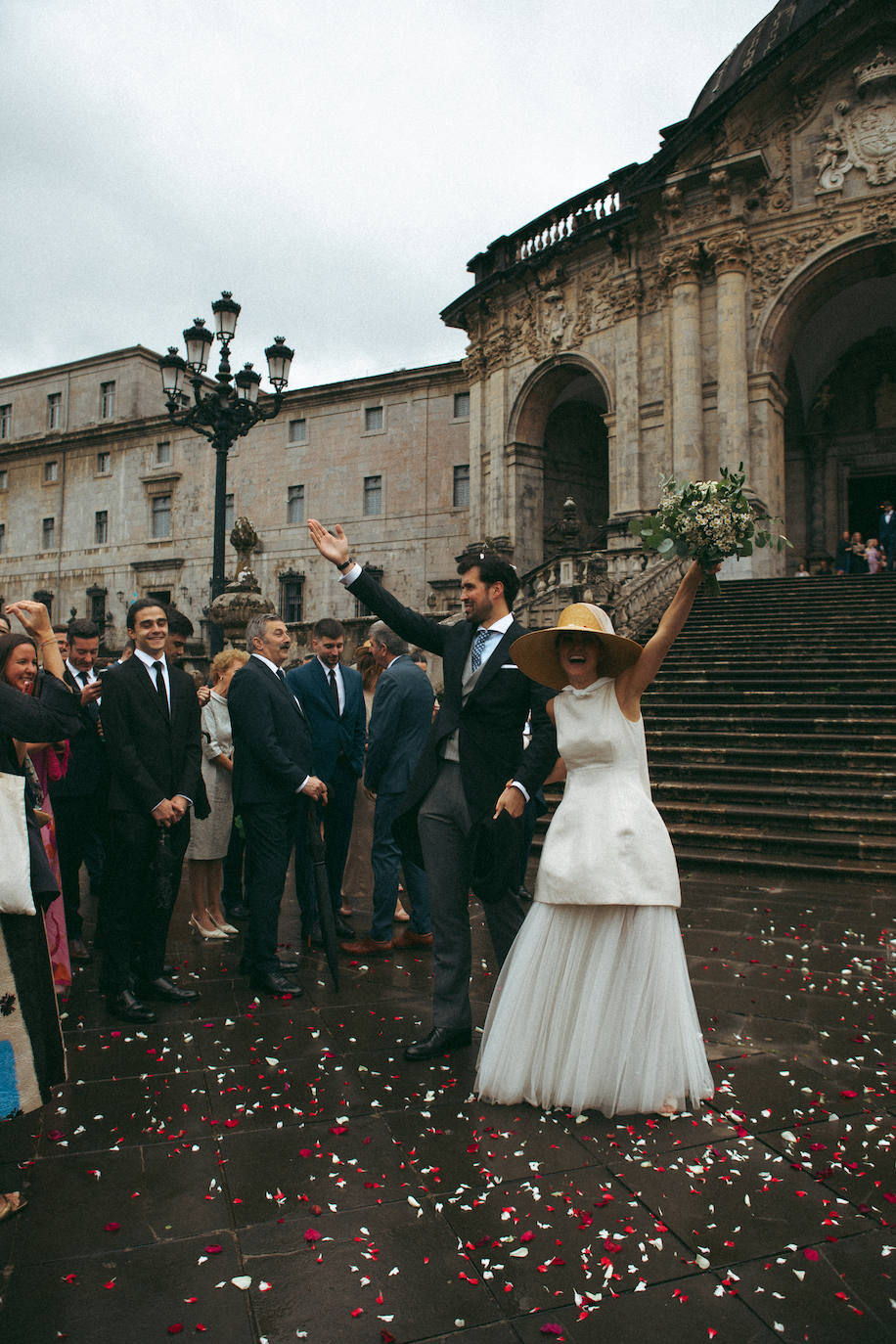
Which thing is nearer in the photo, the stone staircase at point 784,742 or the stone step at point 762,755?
the stone staircase at point 784,742

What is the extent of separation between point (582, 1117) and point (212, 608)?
33.4 ft

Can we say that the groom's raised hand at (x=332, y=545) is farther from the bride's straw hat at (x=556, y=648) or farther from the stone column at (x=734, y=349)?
the stone column at (x=734, y=349)

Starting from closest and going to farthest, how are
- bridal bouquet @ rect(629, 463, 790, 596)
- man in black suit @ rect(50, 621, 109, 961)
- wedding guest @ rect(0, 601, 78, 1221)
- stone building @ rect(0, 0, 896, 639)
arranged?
wedding guest @ rect(0, 601, 78, 1221)
bridal bouquet @ rect(629, 463, 790, 596)
man in black suit @ rect(50, 621, 109, 961)
stone building @ rect(0, 0, 896, 639)

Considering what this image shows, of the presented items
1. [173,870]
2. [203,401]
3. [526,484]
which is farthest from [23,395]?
[173,870]

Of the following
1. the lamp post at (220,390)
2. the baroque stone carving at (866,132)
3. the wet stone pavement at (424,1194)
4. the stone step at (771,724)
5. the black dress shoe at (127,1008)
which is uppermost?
the baroque stone carving at (866,132)

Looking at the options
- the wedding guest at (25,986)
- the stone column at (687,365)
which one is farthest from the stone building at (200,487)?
the wedding guest at (25,986)

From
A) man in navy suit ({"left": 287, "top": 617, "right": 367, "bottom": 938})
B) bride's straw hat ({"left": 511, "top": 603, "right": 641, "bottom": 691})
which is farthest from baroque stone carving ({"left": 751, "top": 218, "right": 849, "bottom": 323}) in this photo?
bride's straw hat ({"left": 511, "top": 603, "right": 641, "bottom": 691})

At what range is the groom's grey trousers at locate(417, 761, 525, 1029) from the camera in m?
3.84

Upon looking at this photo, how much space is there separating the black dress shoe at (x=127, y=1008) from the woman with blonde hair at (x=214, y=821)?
1457mm

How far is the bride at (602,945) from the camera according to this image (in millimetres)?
3234

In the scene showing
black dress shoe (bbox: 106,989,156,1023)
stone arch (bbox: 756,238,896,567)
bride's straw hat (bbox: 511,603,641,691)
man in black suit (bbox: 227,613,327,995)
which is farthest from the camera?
stone arch (bbox: 756,238,896,567)

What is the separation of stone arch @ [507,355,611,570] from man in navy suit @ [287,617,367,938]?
18494mm

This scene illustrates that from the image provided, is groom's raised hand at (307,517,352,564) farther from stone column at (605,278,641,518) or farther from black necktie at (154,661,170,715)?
stone column at (605,278,641,518)

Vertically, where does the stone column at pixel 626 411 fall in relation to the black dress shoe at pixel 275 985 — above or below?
above
